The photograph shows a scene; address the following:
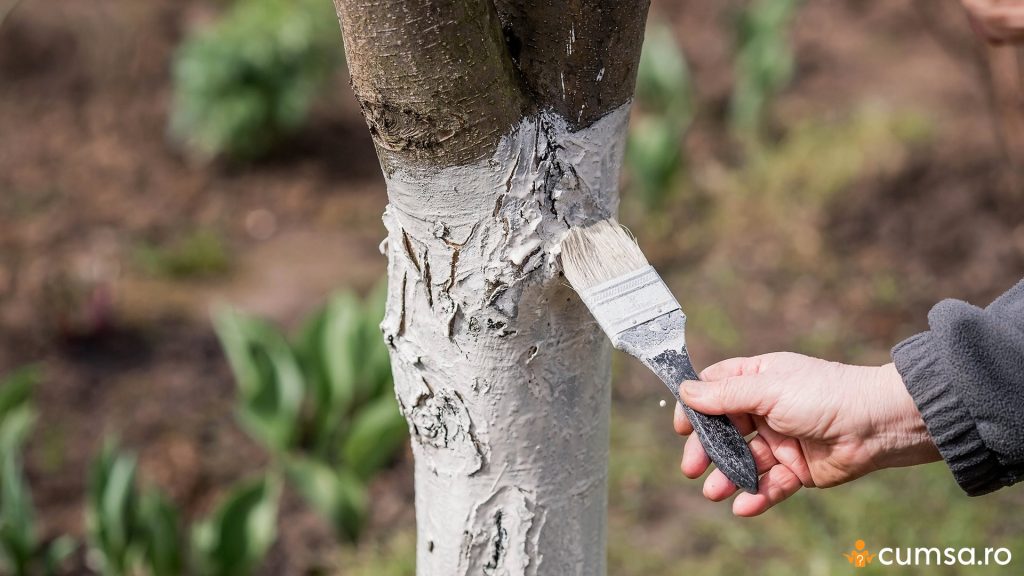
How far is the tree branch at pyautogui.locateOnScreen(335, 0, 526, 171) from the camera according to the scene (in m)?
0.90

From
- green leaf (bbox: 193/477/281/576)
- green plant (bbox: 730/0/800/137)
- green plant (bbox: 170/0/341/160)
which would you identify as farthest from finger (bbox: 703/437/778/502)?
green plant (bbox: 170/0/341/160)

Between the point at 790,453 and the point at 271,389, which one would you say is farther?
the point at 271,389

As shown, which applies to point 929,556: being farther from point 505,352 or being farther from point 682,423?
point 505,352

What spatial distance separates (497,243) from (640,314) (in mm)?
172

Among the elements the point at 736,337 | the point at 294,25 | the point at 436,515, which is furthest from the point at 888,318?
the point at 294,25

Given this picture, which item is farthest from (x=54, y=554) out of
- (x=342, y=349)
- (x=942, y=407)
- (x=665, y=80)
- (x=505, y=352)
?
(x=665, y=80)

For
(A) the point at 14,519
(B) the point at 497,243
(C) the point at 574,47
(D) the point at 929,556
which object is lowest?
(D) the point at 929,556

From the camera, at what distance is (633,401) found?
2.81 meters

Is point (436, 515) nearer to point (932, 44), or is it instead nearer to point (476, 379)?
point (476, 379)

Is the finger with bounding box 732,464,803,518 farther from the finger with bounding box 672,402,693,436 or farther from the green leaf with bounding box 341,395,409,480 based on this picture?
the green leaf with bounding box 341,395,409,480

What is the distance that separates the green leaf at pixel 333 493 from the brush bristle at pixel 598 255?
4.31ft

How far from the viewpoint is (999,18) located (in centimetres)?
152

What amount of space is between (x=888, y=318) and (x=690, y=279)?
65cm

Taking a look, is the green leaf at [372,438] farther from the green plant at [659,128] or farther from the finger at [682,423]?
the green plant at [659,128]
